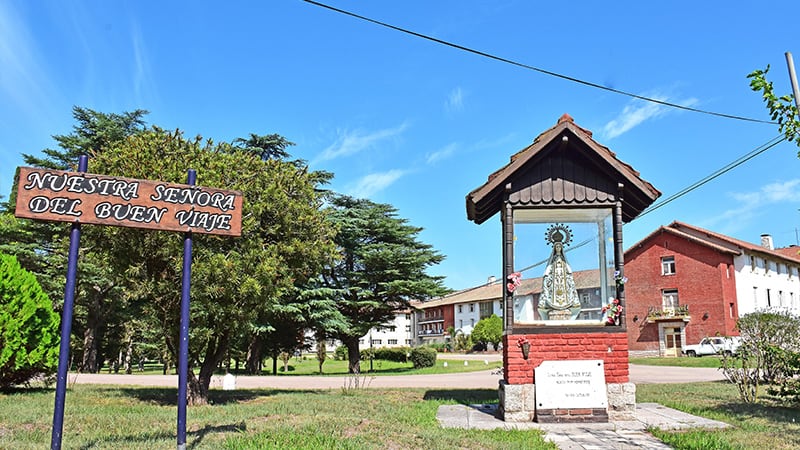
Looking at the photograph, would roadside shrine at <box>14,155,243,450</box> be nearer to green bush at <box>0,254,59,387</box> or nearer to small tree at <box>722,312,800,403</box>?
green bush at <box>0,254,59,387</box>

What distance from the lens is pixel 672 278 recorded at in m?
45.5

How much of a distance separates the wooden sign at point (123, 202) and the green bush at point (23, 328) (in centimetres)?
761

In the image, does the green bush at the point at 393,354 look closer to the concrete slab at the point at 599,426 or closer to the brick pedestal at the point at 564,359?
A: the concrete slab at the point at 599,426

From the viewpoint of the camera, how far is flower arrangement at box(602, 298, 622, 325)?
9688mm

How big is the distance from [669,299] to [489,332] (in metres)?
19.5

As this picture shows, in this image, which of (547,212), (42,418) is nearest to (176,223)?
(42,418)

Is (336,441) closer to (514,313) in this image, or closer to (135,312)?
(514,313)

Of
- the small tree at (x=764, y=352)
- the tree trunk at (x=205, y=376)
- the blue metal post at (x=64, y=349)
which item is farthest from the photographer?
the tree trunk at (x=205, y=376)

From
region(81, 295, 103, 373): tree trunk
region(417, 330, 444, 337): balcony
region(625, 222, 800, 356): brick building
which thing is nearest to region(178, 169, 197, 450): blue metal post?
region(81, 295, 103, 373): tree trunk

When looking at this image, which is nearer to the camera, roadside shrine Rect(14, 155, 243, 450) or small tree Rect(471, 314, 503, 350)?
roadside shrine Rect(14, 155, 243, 450)

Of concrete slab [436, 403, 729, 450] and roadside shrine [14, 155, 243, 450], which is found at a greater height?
roadside shrine [14, 155, 243, 450]

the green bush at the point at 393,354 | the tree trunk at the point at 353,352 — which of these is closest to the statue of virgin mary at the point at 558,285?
the tree trunk at the point at 353,352

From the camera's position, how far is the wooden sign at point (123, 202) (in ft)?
20.5

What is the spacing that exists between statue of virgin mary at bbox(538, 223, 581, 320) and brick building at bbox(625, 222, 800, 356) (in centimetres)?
3693
